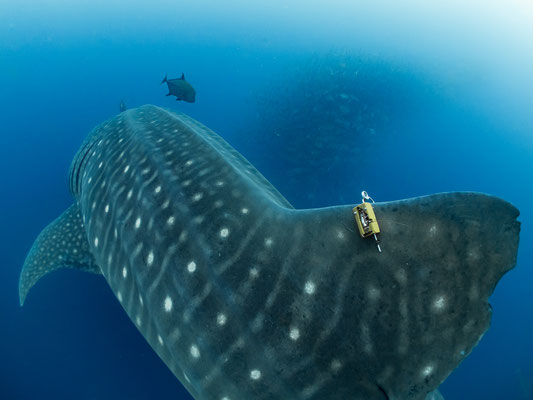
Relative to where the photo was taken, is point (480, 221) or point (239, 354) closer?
point (480, 221)

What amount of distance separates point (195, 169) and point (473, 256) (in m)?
1.95

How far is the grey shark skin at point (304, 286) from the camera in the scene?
152 cm

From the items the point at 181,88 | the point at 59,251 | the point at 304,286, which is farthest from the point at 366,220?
the point at 181,88

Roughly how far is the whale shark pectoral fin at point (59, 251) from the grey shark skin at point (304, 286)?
2.15m

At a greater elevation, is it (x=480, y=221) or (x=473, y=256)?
(x=480, y=221)

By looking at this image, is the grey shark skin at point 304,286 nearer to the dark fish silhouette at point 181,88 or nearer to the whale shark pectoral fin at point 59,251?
the whale shark pectoral fin at point 59,251

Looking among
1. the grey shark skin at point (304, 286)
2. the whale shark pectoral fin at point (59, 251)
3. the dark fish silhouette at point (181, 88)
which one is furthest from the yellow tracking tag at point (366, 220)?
the dark fish silhouette at point (181, 88)

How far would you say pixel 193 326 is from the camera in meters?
1.99

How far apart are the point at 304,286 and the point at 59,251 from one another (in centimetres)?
408

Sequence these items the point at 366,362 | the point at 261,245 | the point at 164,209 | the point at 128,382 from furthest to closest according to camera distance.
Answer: the point at 128,382 → the point at 164,209 → the point at 261,245 → the point at 366,362

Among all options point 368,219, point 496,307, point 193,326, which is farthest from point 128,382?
point 496,307

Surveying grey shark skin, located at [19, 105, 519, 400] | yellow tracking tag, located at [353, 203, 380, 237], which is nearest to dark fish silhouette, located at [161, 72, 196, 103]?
grey shark skin, located at [19, 105, 519, 400]

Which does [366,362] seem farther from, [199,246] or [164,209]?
[164,209]

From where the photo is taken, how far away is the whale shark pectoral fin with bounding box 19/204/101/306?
4281 millimetres
